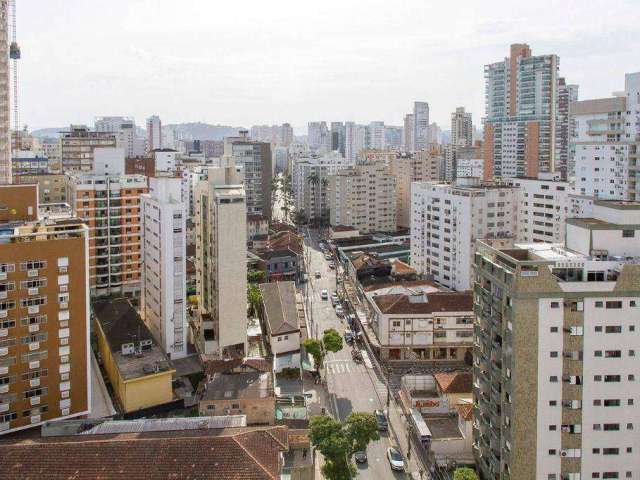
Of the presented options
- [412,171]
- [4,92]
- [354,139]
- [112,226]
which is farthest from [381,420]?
[354,139]

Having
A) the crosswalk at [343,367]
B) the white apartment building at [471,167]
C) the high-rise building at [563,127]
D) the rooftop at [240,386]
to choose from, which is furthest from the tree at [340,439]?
the white apartment building at [471,167]

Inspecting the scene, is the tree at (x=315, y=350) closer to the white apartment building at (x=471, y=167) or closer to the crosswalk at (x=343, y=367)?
the crosswalk at (x=343, y=367)

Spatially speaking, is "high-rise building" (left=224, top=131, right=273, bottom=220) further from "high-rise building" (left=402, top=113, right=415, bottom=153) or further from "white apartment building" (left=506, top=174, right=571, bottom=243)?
"high-rise building" (left=402, top=113, right=415, bottom=153)

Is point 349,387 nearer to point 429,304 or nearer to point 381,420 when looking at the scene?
point 381,420

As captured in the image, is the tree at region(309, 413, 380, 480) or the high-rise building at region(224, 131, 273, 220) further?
the high-rise building at region(224, 131, 273, 220)

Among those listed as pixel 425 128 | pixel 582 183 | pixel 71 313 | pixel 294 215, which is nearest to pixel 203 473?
pixel 71 313

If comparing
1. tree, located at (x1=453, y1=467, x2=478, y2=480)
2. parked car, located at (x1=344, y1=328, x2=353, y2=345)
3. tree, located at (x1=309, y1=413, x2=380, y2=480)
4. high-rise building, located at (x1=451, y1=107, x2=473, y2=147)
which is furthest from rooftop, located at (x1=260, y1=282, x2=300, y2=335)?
high-rise building, located at (x1=451, y1=107, x2=473, y2=147)
